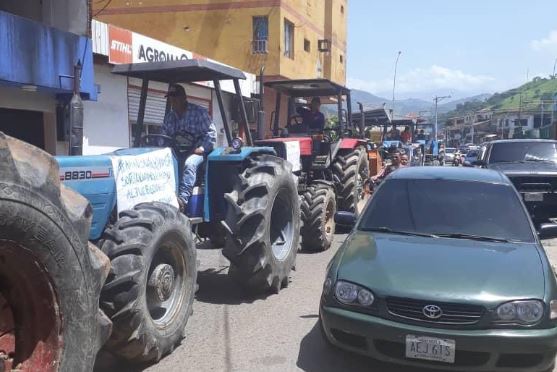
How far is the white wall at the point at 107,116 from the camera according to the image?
13352 mm

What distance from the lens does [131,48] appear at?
45.7ft

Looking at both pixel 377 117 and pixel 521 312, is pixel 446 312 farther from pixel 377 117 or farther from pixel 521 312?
pixel 377 117

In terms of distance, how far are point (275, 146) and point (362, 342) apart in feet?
15.9

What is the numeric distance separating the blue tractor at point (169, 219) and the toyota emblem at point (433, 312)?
1.94 meters

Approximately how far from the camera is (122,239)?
410 centimetres

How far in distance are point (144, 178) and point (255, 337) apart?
1.67 m

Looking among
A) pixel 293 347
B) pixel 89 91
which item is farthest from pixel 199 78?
pixel 89 91

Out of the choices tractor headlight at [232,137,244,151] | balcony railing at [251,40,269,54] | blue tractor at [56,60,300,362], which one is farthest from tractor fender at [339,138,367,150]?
balcony railing at [251,40,269,54]

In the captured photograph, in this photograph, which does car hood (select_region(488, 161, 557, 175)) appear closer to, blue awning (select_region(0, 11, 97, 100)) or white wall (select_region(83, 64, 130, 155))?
blue awning (select_region(0, 11, 97, 100))

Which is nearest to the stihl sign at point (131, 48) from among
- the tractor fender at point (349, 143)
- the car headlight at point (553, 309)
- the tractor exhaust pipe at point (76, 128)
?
the tractor fender at point (349, 143)

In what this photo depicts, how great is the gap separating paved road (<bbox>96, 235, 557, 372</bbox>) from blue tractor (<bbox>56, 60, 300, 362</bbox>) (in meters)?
0.21

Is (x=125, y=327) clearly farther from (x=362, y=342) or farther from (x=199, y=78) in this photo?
(x=199, y=78)

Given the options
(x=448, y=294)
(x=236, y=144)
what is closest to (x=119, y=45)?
(x=236, y=144)

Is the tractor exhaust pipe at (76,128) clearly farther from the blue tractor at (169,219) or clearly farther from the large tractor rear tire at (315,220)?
the large tractor rear tire at (315,220)
